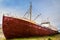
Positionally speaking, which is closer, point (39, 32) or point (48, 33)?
point (39, 32)

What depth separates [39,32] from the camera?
38062 mm

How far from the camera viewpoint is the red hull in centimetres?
3534

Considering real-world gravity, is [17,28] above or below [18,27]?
below

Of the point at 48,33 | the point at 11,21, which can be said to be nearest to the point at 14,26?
the point at 11,21

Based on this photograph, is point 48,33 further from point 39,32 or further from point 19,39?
point 19,39

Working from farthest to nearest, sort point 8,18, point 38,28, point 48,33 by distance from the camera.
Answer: point 48,33 → point 38,28 → point 8,18

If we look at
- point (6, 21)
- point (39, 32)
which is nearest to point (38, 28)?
point (39, 32)

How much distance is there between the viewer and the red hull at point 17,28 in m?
35.3

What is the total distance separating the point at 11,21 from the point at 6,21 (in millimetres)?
772

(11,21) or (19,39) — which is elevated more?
(11,21)

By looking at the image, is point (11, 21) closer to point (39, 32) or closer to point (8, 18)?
point (8, 18)

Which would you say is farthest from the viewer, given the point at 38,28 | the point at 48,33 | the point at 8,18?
the point at 48,33

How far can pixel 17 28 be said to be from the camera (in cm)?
3578

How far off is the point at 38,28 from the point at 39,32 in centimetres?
89
